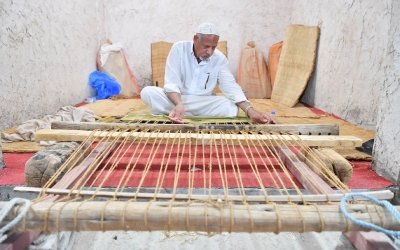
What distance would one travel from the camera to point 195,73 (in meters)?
2.72

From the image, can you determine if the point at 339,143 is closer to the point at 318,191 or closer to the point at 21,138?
the point at 318,191

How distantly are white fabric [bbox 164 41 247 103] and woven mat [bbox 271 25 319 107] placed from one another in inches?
56.6

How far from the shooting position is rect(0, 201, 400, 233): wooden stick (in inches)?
32.9

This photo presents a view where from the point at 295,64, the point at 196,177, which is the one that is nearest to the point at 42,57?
the point at 196,177

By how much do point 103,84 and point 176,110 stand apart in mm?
2531

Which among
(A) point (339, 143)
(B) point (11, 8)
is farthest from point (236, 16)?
(A) point (339, 143)

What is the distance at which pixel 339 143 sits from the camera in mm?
1657

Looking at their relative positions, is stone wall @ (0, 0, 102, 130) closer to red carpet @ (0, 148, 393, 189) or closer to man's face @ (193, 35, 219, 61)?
red carpet @ (0, 148, 393, 189)

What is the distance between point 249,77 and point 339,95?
1.63 m

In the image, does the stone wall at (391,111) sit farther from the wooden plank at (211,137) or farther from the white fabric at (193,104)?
the white fabric at (193,104)

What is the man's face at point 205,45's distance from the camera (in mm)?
2387

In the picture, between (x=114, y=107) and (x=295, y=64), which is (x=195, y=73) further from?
(x=295, y=64)

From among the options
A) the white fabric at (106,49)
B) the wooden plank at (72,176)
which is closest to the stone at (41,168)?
the wooden plank at (72,176)

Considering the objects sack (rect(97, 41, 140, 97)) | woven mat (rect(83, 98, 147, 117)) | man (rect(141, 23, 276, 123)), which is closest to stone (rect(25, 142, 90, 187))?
man (rect(141, 23, 276, 123))
